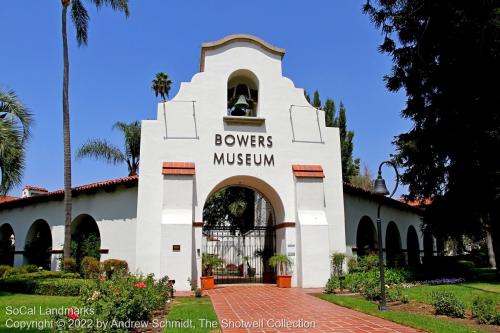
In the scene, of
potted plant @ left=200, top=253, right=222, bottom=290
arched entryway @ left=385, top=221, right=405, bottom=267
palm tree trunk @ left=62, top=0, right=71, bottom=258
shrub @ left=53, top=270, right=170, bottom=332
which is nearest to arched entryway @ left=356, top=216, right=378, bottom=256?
arched entryway @ left=385, top=221, right=405, bottom=267

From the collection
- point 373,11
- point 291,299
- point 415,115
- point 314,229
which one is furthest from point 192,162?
point 415,115

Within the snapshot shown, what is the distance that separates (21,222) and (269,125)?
13809 millimetres

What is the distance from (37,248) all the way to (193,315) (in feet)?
50.6

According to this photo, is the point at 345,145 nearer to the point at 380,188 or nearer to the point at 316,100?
the point at 316,100

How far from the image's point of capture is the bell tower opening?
17922mm

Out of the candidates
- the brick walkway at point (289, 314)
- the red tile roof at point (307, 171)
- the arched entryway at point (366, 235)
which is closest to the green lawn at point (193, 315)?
the brick walkway at point (289, 314)

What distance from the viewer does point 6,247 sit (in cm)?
2412

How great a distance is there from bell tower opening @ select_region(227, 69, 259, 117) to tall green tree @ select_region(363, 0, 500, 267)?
5.57 metres

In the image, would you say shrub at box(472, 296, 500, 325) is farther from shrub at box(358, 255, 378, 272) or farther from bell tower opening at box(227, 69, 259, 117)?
bell tower opening at box(227, 69, 259, 117)

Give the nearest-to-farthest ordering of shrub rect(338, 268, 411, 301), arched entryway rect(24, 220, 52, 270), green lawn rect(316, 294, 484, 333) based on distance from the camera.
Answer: green lawn rect(316, 294, 484, 333), shrub rect(338, 268, 411, 301), arched entryway rect(24, 220, 52, 270)

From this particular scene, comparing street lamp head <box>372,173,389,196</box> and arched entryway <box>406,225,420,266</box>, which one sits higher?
street lamp head <box>372,173,389,196</box>

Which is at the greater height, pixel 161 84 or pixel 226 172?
pixel 161 84

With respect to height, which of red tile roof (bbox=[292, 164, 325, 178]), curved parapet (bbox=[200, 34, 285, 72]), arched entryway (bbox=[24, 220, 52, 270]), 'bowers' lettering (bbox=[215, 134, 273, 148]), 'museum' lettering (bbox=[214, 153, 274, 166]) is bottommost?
arched entryway (bbox=[24, 220, 52, 270])

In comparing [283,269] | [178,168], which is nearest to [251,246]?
[283,269]
